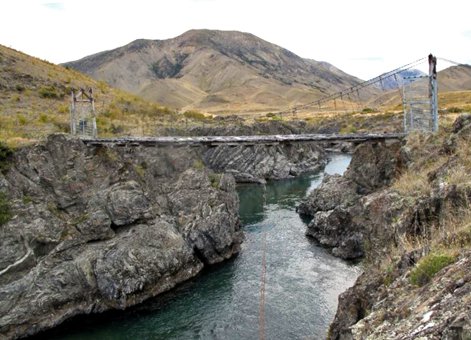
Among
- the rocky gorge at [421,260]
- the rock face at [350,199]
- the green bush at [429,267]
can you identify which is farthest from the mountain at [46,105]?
the green bush at [429,267]

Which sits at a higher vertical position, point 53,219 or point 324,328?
point 53,219

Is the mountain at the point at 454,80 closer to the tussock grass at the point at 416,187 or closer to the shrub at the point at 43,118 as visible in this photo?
the shrub at the point at 43,118

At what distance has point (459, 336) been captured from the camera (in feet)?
17.2

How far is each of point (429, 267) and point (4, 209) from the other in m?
21.9

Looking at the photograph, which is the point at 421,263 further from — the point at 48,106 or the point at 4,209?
the point at 48,106

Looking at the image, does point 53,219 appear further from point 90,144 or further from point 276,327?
point 276,327

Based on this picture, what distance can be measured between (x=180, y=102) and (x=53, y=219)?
462ft

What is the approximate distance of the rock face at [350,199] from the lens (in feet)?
95.2

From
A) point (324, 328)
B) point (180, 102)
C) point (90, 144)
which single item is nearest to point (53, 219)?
point (90, 144)

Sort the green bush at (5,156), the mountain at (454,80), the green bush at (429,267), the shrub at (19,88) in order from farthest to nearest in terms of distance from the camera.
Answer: the mountain at (454,80) → the shrub at (19,88) → the green bush at (5,156) → the green bush at (429,267)

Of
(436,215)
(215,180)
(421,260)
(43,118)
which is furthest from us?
(43,118)

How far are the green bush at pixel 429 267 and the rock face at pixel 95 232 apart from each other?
1837 cm

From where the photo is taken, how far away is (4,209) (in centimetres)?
2311

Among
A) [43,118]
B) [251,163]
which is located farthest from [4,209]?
[251,163]
